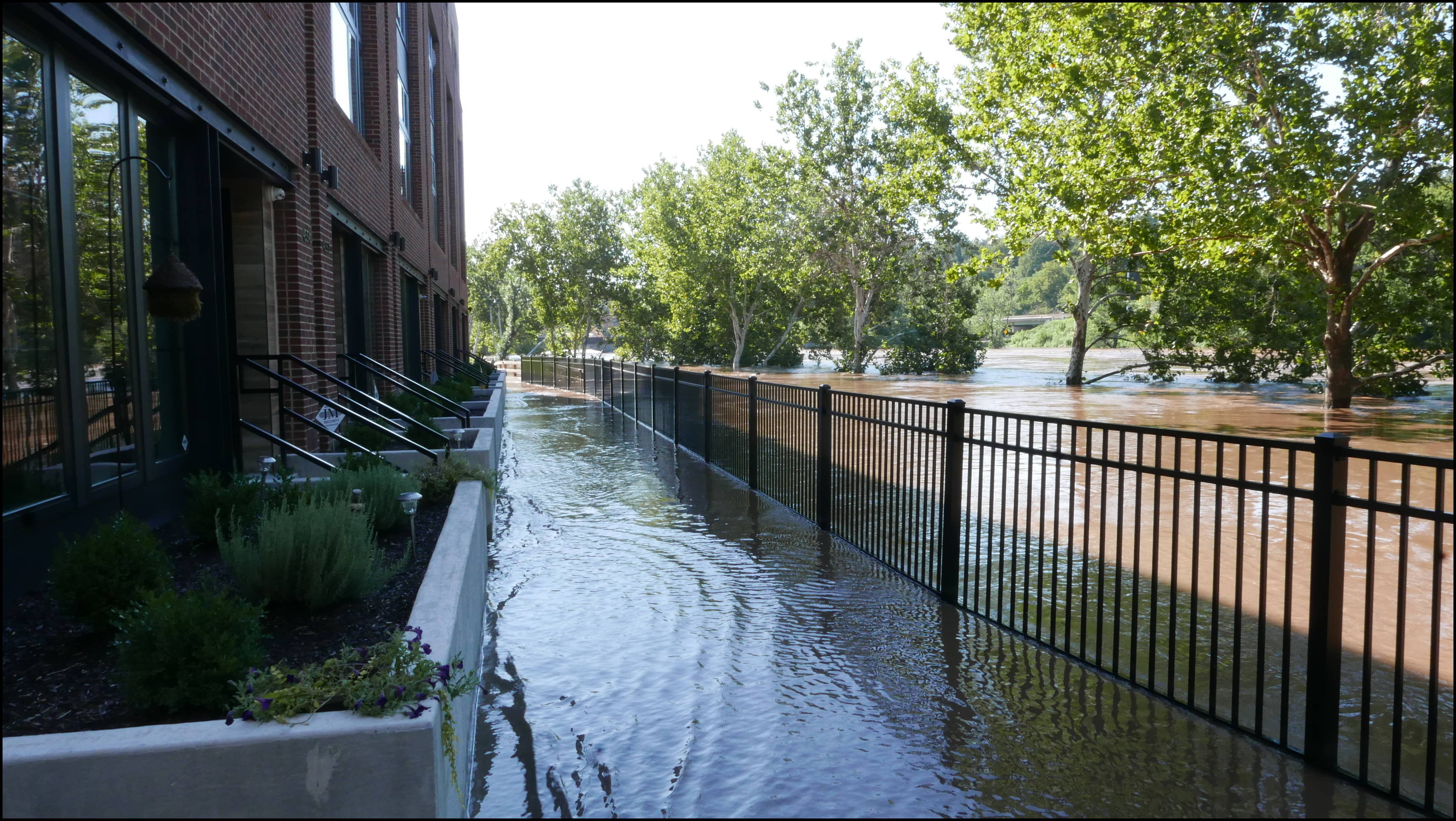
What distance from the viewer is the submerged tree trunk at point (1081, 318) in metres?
36.8

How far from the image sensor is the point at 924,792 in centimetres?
377

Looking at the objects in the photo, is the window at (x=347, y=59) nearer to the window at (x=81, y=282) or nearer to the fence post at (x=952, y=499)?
the window at (x=81, y=282)

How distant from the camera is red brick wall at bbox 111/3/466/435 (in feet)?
21.7

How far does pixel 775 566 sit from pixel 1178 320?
33.3m

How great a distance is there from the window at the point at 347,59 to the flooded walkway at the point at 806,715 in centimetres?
773

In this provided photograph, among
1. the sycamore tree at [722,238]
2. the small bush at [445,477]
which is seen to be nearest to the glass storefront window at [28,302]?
the small bush at [445,477]

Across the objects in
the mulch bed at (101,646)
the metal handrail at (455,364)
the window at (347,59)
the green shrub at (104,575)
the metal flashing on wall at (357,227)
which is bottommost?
the mulch bed at (101,646)

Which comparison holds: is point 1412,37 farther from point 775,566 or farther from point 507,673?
point 507,673

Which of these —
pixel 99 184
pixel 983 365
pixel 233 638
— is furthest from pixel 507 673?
pixel 983 365

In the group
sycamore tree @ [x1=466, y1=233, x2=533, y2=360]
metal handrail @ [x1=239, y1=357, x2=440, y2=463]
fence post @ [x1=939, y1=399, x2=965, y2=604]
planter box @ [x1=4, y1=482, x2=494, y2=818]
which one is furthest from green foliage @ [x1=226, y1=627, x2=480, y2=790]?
sycamore tree @ [x1=466, y1=233, x2=533, y2=360]

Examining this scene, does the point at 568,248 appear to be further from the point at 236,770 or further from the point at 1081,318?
the point at 236,770

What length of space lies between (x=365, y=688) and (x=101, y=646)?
1.70 meters

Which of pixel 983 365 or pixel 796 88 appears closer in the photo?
pixel 796 88

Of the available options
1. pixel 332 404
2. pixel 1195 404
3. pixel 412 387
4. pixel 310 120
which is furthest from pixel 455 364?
pixel 1195 404
